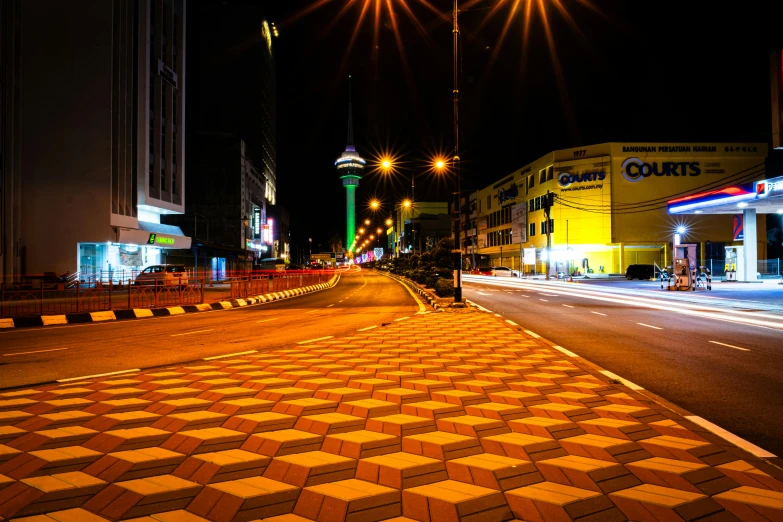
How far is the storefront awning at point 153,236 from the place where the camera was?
115ft

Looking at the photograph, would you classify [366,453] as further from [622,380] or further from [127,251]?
[127,251]

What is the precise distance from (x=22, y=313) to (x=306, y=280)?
2471 centimetres

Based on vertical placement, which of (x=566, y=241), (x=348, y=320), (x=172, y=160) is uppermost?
(x=172, y=160)

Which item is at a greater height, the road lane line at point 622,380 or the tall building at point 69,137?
the tall building at point 69,137

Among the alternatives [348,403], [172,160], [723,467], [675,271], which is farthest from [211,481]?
[172,160]

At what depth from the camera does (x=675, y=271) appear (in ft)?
99.8

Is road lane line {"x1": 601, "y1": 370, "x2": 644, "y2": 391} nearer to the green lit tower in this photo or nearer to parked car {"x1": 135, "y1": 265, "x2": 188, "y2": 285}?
parked car {"x1": 135, "y1": 265, "x2": 188, "y2": 285}

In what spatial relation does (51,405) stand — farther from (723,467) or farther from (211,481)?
(723,467)

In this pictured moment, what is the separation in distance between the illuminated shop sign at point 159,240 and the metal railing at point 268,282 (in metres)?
9.74

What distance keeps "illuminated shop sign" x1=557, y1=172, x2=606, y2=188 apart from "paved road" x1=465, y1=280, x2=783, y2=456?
5129 cm

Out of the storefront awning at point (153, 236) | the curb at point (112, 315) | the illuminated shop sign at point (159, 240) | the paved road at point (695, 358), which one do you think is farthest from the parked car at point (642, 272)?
the illuminated shop sign at point (159, 240)

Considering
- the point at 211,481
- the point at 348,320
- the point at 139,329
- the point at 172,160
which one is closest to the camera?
the point at 211,481

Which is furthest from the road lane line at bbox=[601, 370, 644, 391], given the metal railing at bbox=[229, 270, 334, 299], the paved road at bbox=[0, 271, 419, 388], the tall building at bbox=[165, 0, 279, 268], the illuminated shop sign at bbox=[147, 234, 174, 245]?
the tall building at bbox=[165, 0, 279, 268]

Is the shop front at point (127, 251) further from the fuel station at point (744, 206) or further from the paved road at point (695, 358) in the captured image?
the fuel station at point (744, 206)
